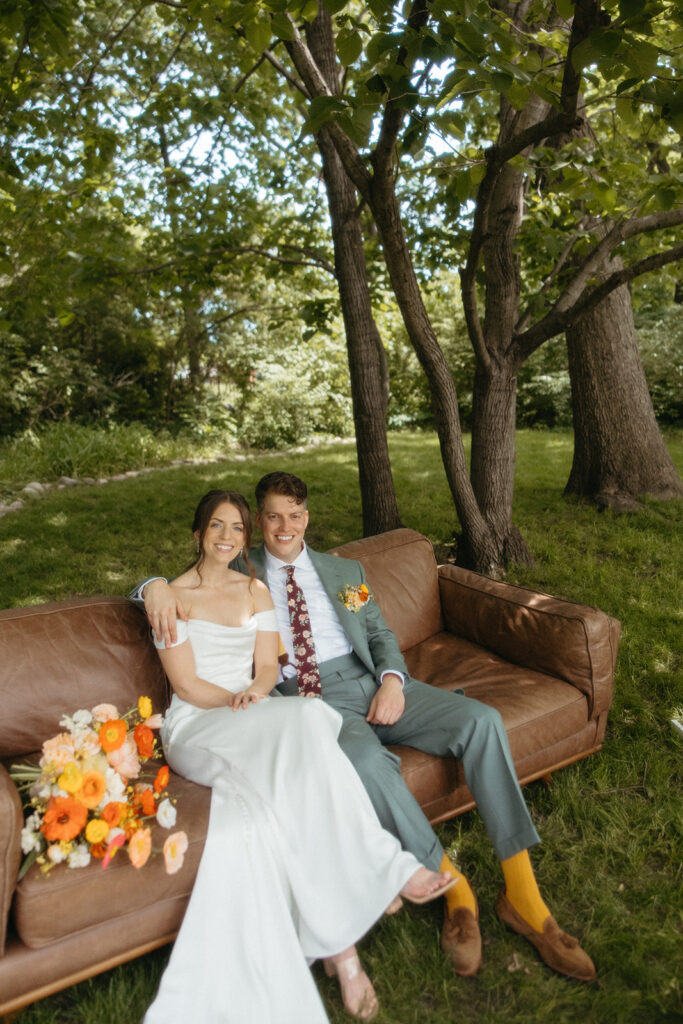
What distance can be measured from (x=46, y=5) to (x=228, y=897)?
14.1 feet

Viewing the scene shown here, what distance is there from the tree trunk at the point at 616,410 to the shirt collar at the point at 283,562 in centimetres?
421

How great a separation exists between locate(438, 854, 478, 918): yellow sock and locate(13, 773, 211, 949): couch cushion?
83 cm

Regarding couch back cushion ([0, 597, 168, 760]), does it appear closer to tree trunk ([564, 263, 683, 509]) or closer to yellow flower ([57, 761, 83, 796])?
yellow flower ([57, 761, 83, 796])

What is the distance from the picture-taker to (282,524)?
2.92m

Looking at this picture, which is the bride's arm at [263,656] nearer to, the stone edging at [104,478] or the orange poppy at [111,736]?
the orange poppy at [111,736]

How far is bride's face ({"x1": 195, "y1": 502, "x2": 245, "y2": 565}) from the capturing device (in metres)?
2.68

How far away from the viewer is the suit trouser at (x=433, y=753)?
2240 millimetres

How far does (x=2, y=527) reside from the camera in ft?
20.3

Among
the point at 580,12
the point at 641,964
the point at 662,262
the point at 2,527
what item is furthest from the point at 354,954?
the point at 2,527

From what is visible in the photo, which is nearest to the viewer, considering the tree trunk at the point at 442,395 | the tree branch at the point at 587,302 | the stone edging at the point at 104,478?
the tree branch at the point at 587,302

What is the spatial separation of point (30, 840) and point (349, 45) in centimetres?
320

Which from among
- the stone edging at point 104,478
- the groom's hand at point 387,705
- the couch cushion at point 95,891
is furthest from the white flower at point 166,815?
the stone edging at point 104,478

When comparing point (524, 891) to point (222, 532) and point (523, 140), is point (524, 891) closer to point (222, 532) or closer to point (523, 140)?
point (222, 532)

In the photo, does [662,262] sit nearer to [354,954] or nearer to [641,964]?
[641,964]
